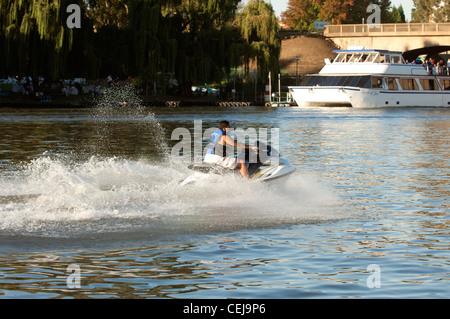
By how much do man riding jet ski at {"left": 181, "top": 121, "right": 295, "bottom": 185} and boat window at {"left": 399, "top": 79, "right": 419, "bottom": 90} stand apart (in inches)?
2074

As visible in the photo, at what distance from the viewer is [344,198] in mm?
17500

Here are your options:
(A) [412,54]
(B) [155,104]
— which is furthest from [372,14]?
(B) [155,104]

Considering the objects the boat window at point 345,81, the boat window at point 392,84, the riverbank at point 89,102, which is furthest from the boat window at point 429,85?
the riverbank at point 89,102

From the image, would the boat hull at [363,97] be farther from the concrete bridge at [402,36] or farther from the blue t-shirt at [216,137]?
the blue t-shirt at [216,137]

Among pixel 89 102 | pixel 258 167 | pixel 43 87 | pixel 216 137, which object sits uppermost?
pixel 43 87

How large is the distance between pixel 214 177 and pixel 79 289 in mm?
7776

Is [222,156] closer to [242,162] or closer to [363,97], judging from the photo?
[242,162]

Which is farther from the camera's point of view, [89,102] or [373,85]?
[373,85]

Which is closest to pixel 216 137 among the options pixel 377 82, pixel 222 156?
pixel 222 156

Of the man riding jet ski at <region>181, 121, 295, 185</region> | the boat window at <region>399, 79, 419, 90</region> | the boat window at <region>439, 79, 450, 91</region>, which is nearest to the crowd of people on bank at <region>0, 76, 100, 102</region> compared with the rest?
the boat window at <region>399, 79, 419, 90</region>

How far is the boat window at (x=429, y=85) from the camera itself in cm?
7000

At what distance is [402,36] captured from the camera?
295 feet

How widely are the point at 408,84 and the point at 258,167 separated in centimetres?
5343
